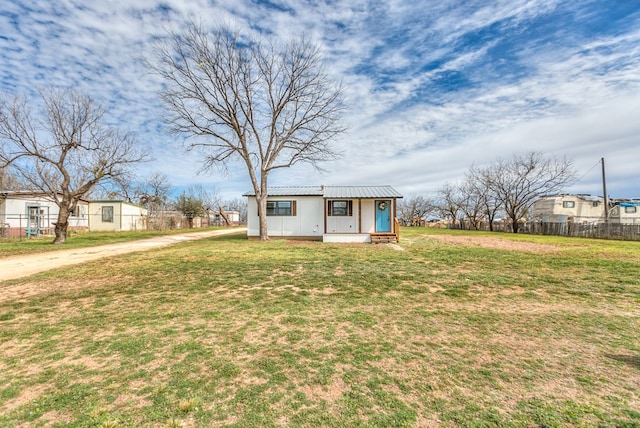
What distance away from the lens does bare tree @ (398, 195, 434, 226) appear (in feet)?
174

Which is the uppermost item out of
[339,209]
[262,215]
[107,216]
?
[339,209]

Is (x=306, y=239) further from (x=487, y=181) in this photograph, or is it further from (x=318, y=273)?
(x=487, y=181)

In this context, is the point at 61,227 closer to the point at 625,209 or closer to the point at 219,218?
the point at 219,218

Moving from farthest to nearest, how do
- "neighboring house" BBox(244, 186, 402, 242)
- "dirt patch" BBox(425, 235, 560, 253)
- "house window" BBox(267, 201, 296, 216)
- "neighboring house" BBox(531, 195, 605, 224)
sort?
"neighboring house" BBox(531, 195, 605, 224) → "house window" BBox(267, 201, 296, 216) → "neighboring house" BBox(244, 186, 402, 242) → "dirt patch" BBox(425, 235, 560, 253)

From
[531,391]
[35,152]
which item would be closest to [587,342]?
[531,391]

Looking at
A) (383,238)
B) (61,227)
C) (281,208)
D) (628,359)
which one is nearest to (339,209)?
(383,238)

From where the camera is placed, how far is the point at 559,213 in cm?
3712

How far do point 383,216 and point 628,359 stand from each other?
14323 mm

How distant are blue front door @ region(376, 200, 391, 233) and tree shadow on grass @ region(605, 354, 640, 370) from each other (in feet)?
46.4

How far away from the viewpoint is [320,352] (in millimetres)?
3438

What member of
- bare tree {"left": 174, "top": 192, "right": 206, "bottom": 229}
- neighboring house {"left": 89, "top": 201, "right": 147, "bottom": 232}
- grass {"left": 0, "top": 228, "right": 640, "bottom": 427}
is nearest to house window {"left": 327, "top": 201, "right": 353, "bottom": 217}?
grass {"left": 0, "top": 228, "right": 640, "bottom": 427}

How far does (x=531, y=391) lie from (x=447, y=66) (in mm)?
15454

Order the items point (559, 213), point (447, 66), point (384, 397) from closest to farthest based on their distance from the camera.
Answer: point (384, 397) < point (447, 66) < point (559, 213)

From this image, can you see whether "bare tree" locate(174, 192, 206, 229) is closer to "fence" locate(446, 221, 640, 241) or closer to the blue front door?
the blue front door
